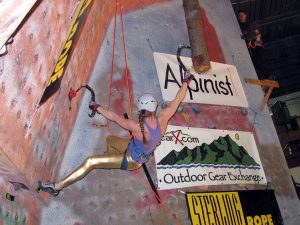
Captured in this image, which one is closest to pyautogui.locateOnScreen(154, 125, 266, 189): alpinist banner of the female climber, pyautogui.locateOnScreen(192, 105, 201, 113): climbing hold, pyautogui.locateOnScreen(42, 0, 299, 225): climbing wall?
pyautogui.locateOnScreen(42, 0, 299, 225): climbing wall

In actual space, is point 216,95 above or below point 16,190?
above

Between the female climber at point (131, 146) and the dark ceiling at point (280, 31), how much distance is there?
6333 millimetres

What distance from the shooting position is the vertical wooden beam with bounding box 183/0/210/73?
227 inches

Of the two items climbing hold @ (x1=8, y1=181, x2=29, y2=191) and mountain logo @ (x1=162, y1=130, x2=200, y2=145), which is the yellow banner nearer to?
mountain logo @ (x1=162, y1=130, x2=200, y2=145)

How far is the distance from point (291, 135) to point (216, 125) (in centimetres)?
885

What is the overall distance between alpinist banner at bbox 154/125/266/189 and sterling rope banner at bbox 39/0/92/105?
7.37 feet

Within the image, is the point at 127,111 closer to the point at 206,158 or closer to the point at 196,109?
the point at 196,109

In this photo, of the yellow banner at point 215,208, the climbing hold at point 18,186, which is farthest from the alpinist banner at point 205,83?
the climbing hold at point 18,186

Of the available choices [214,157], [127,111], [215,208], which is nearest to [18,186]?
[127,111]

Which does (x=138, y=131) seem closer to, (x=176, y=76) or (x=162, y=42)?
(x=176, y=76)

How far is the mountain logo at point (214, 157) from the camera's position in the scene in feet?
17.0

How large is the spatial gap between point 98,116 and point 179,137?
1.37 m

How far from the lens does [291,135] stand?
13.7 metres

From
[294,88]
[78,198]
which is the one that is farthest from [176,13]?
[294,88]
